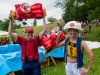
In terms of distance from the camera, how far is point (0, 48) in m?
9.64

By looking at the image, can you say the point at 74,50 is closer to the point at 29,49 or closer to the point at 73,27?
the point at 73,27

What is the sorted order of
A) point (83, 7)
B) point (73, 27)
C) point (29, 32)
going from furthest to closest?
point (83, 7)
point (29, 32)
point (73, 27)

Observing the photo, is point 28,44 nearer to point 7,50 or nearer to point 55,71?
point 55,71

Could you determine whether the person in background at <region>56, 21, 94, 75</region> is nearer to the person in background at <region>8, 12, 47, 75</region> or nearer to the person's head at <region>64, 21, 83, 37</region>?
the person's head at <region>64, 21, 83, 37</region>

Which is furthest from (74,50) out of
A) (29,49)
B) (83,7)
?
(83,7)

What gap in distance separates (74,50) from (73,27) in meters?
0.40

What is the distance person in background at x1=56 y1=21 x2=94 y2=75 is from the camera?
3205 mm

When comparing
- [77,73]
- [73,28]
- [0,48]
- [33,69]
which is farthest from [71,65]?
[0,48]

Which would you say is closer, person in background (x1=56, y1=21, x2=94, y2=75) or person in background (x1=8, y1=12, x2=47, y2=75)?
person in background (x1=56, y1=21, x2=94, y2=75)

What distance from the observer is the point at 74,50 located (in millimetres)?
3297

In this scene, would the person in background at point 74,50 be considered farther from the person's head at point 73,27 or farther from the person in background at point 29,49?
the person in background at point 29,49

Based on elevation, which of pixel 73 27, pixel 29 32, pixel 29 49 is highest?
pixel 73 27

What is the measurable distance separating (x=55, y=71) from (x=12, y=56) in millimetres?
1697

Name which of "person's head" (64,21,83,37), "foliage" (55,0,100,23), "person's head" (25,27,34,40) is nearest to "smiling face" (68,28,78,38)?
"person's head" (64,21,83,37)
